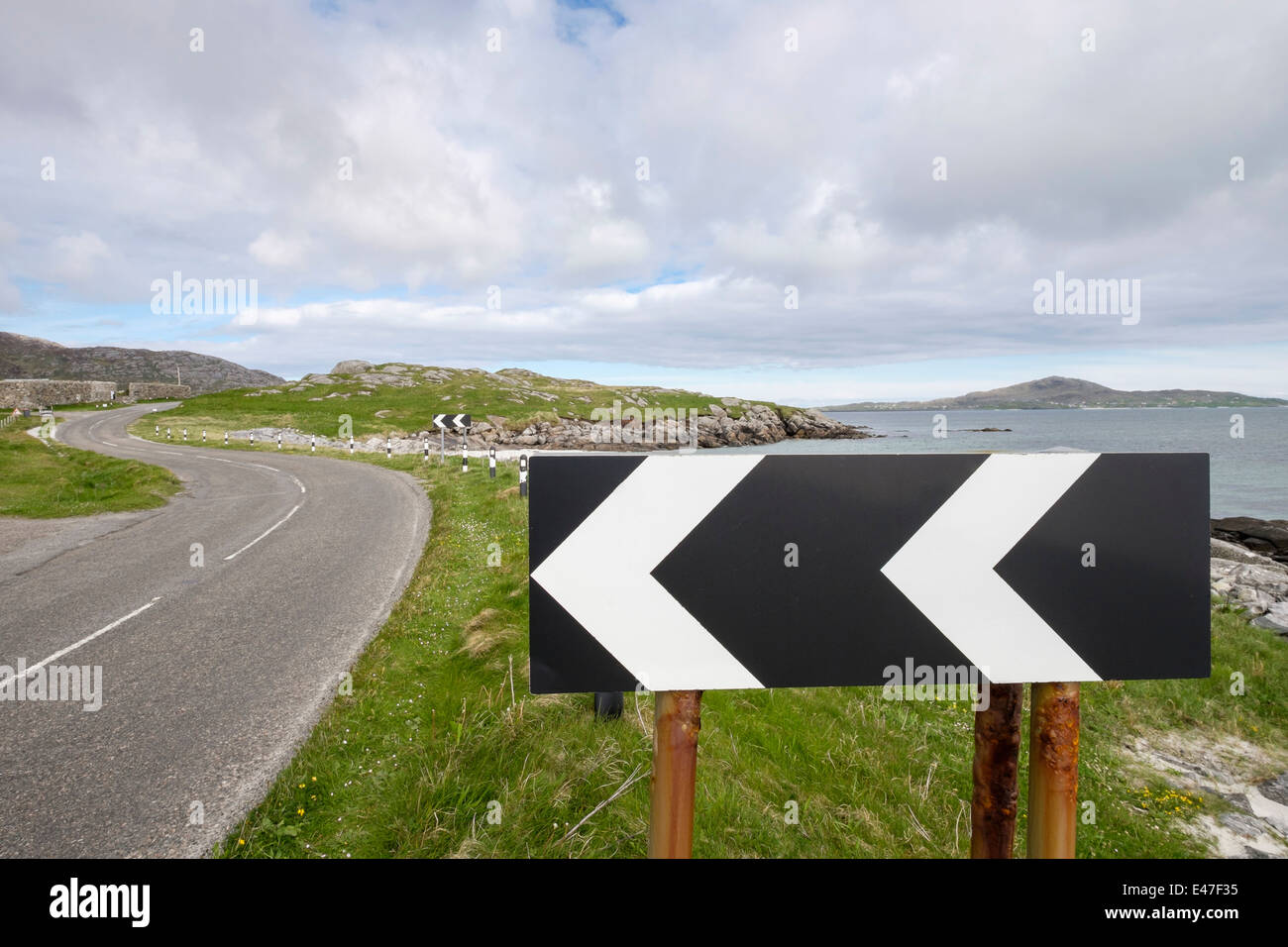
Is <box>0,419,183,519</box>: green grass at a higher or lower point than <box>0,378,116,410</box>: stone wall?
lower

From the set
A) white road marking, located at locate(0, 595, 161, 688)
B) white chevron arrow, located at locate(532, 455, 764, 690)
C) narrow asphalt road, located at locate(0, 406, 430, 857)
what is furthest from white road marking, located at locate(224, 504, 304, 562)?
white chevron arrow, located at locate(532, 455, 764, 690)

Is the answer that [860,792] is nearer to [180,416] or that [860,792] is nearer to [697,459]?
[697,459]

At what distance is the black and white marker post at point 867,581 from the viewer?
154 centimetres

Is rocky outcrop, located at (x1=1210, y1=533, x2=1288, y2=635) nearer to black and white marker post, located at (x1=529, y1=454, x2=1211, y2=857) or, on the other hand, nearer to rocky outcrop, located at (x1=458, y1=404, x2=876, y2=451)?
Result: black and white marker post, located at (x1=529, y1=454, x2=1211, y2=857)

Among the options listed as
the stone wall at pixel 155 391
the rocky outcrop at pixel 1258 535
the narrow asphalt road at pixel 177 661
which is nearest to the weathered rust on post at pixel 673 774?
the narrow asphalt road at pixel 177 661

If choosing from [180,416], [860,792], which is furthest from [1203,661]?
[180,416]

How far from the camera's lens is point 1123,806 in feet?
13.2

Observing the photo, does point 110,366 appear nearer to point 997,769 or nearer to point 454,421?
point 454,421

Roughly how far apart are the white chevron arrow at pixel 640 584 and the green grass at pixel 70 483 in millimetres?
17315

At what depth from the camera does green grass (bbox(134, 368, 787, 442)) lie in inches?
1951

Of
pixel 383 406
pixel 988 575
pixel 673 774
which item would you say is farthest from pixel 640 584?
pixel 383 406

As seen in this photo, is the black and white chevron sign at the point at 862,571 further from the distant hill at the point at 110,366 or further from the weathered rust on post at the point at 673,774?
the distant hill at the point at 110,366

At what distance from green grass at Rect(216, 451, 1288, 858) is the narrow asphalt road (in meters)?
0.51

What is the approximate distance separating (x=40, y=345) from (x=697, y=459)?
163859mm
